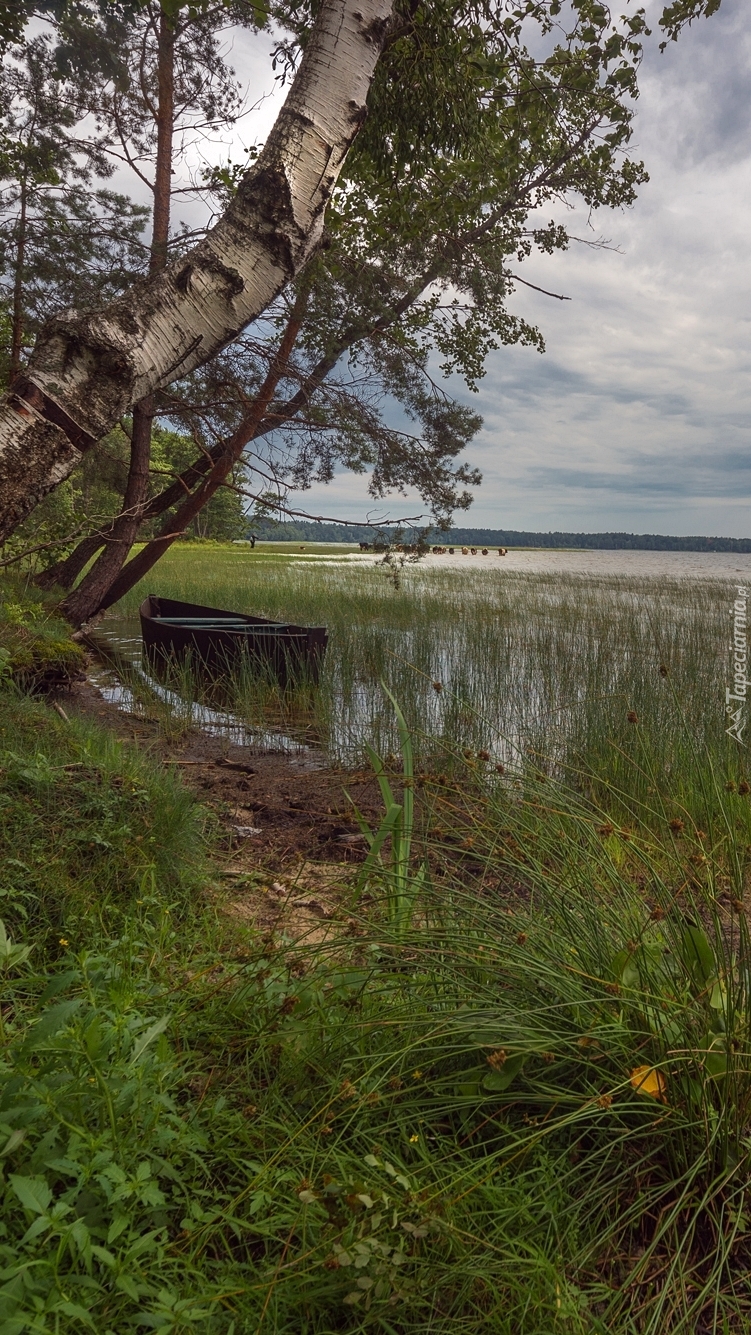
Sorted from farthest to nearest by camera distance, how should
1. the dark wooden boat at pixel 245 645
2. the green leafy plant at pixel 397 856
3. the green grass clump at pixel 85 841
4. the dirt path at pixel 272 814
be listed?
the dark wooden boat at pixel 245 645 → the dirt path at pixel 272 814 → the green grass clump at pixel 85 841 → the green leafy plant at pixel 397 856

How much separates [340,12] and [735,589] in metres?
22.6

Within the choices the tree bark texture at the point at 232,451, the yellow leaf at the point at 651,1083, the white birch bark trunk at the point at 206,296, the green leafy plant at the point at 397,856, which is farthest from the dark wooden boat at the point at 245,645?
the yellow leaf at the point at 651,1083

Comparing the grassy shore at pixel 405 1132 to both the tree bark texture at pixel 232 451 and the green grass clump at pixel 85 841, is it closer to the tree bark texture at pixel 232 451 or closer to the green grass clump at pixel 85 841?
the green grass clump at pixel 85 841

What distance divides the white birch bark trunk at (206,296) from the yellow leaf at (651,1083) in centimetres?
207

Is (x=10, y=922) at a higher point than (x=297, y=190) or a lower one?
lower

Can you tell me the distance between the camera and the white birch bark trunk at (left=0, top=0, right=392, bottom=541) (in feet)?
7.35

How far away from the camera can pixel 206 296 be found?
2.64 meters

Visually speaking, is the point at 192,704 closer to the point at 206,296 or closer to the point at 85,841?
the point at 85,841

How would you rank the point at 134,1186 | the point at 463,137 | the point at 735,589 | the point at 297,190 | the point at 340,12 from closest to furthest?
1. the point at 134,1186
2. the point at 297,190
3. the point at 340,12
4. the point at 463,137
5. the point at 735,589

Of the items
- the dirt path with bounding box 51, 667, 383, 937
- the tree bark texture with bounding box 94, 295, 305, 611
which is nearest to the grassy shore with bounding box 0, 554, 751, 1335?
the dirt path with bounding box 51, 667, 383, 937

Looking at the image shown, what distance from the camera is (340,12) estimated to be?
10.1 feet

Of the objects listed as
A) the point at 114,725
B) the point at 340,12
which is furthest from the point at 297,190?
the point at 114,725

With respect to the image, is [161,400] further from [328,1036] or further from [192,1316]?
[192,1316]

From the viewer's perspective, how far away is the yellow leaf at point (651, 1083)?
1641 millimetres
